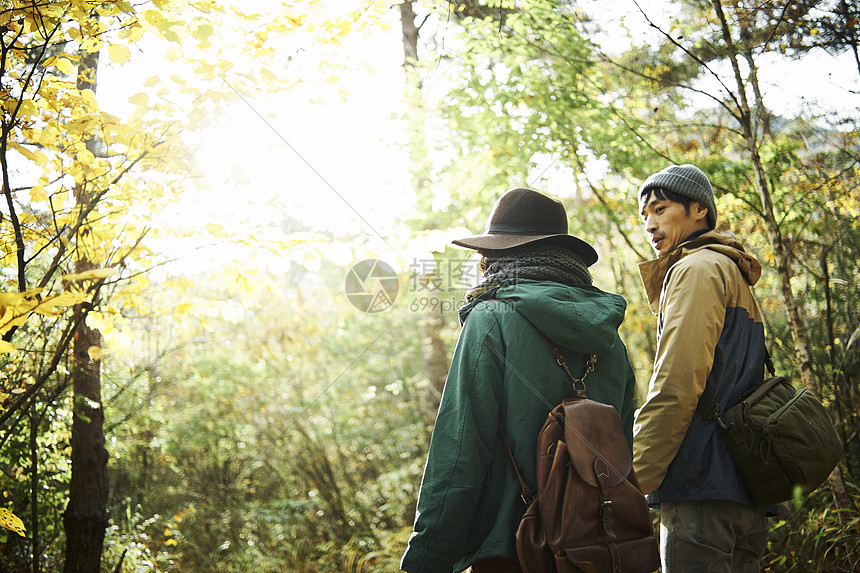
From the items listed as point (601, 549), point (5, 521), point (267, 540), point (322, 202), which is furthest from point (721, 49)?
point (267, 540)

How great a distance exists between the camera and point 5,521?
6.23 feet

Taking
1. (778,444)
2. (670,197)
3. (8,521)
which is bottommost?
(8,521)

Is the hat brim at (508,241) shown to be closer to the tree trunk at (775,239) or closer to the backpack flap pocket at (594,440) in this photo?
the backpack flap pocket at (594,440)

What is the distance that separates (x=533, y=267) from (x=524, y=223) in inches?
6.3

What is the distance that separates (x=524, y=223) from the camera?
5.20 feet

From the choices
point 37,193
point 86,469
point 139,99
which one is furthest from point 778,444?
point 86,469

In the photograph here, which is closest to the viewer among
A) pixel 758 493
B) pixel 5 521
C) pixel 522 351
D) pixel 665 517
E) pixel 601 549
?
pixel 601 549

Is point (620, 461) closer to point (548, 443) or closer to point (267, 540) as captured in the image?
point (548, 443)

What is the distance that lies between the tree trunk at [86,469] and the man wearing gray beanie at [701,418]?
3.12 metres

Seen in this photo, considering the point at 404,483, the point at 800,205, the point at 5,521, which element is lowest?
the point at 404,483

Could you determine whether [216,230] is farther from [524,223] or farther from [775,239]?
[775,239]

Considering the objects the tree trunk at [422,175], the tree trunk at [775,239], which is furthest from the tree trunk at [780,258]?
the tree trunk at [422,175]

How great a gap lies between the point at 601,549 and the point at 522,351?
503mm

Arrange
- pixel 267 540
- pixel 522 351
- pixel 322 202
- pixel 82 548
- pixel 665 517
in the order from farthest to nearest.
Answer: pixel 267 540 → pixel 322 202 → pixel 82 548 → pixel 665 517 → pixel 522 351
